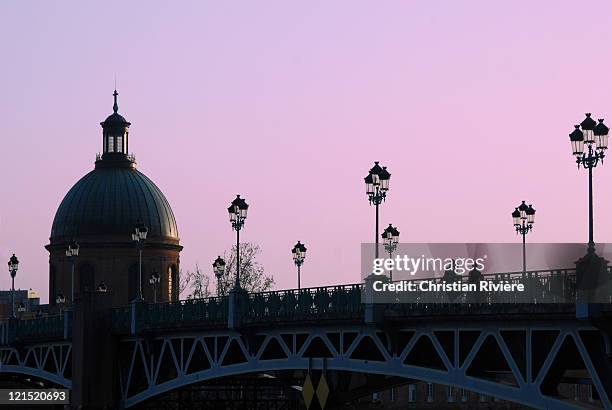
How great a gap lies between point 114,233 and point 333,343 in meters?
71.1

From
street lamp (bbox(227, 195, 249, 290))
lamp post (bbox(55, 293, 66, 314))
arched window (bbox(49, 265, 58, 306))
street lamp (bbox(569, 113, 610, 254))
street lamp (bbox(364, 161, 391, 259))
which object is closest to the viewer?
street lamp (bbox(569, 113, 610, 254))

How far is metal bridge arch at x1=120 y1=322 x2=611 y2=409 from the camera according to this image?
140ft

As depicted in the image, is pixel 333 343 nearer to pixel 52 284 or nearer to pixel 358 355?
pixel 358 355

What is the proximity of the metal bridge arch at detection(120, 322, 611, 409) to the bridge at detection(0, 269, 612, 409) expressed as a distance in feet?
0.15

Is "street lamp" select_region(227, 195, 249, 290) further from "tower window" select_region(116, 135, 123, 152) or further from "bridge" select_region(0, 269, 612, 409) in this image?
"tower window" select_region(116, 135, 123, 152)

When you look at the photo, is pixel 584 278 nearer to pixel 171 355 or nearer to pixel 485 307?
pixel 485 307

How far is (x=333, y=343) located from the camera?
55938 mm

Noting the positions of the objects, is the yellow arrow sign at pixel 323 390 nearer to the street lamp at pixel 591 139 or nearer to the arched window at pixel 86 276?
the street lamp at pixel 591 139

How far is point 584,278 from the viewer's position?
41312 millimetres

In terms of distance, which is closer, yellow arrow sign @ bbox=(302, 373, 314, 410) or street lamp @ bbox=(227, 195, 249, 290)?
yellow arrow sign @ bbox=(302, 373, 314, 410)

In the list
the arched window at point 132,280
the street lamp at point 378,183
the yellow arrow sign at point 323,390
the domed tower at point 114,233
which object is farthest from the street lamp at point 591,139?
the arched window at point 132,280

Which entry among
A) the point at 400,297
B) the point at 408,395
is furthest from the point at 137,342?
the point at 408,395

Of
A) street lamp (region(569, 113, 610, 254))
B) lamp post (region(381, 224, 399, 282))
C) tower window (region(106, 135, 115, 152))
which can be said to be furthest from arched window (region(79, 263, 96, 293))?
street lamp (region(569, 113, 610, 254))

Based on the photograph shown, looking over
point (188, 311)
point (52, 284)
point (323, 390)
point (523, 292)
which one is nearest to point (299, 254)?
point (188, 311)
